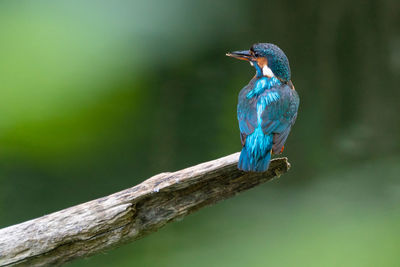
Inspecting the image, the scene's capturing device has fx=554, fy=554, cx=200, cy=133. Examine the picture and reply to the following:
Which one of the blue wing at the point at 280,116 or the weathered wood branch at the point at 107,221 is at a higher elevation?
the blue wing at the point at 280,116

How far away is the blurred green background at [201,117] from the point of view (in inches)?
122

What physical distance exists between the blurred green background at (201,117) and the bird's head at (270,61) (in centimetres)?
A: 127

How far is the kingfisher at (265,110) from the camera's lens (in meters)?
1.66

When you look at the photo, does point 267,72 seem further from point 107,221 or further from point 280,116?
point 107,221

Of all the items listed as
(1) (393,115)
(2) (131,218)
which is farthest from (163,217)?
(1) (393,115)

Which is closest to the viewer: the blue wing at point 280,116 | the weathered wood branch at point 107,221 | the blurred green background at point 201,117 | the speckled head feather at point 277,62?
the weathered wood branch at point 107,221

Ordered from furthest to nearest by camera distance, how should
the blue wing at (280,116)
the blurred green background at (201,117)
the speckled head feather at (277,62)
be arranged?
the blurred green background at (201,117) < the speckled head feather at (277,62) < the blue wing at (280,116)

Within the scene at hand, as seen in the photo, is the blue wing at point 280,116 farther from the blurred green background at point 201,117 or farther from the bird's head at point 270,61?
the blurred green background at point 201,117

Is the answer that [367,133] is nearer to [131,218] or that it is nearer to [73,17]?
[73,17]

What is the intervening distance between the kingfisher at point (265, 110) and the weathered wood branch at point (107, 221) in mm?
84

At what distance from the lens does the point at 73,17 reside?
3.28m

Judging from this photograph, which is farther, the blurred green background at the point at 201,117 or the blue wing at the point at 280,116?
the blurred green background at the point at 201,117

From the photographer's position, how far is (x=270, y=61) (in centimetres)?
200

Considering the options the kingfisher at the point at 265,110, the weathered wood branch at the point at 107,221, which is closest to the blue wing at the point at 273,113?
the kingfisher at the point at 265,110
